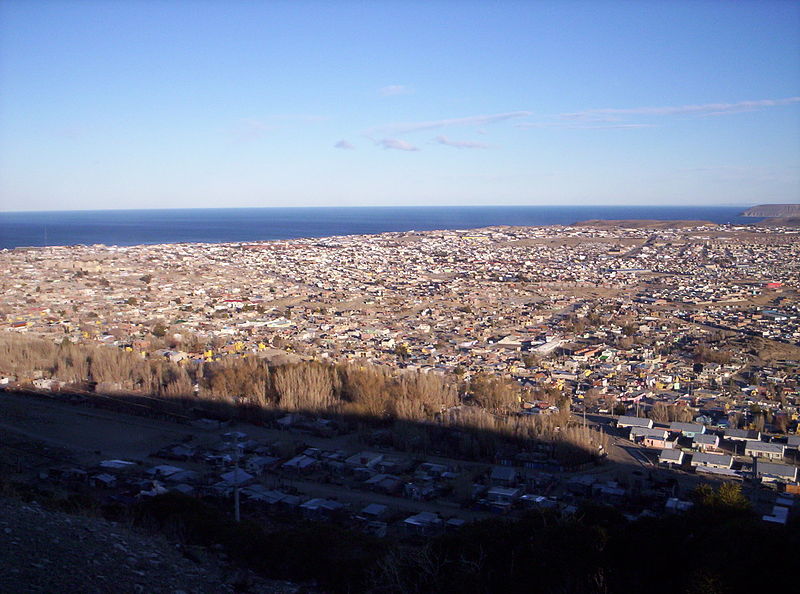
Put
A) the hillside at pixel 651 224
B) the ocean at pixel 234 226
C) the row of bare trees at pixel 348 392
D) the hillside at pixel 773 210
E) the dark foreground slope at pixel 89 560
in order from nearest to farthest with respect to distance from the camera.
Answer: the dark foreground slope at pixel 89 560
the row of bare trees at pixel 348 392
the ocean at pixel 234 226
the hillside at pixel 651 224
the hillside at pixel 773 210

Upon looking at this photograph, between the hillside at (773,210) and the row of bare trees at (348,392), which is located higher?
the hillside at (773,210)

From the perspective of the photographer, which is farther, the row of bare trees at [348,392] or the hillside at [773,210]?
the hillside at [773,210]

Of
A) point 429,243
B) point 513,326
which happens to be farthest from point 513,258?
point 513,326

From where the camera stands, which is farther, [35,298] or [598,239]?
[598,239]

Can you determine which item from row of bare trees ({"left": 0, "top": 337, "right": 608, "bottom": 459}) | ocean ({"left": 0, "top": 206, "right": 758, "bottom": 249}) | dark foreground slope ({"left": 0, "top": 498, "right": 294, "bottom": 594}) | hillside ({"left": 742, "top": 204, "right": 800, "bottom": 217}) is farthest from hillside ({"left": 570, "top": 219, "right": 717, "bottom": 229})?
dark foreground slope ({"left": 0, "top": 498, "right": 294, "bottom": 594})

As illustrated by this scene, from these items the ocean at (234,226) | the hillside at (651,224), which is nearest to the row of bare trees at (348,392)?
the ocean at (234,226)

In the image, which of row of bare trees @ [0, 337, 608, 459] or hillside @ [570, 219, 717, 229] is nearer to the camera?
row of bare trees @ [0, 337, 608, 459]

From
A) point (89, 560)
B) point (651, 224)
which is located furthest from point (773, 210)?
point (89, 560)

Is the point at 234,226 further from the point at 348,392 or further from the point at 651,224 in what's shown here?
the point at 348,392

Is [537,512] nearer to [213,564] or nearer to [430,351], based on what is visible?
[213,564]

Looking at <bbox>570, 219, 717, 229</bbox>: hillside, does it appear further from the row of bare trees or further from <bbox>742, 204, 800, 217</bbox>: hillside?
the row of bare trees

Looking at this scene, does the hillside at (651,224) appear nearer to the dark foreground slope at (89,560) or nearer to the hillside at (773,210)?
the hillside at (773,210)
